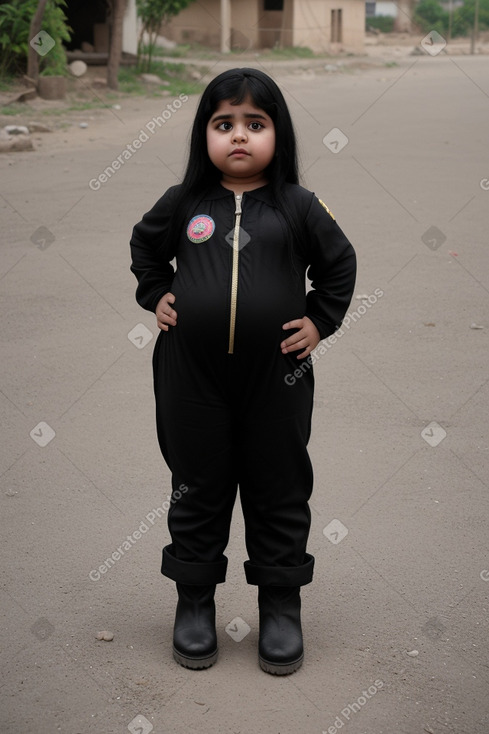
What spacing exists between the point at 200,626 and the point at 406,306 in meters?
3.54

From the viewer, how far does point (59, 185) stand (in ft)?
30.7

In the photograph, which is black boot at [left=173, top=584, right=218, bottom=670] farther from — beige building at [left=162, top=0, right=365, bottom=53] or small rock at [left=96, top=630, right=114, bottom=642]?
beige building at [left=162, top=0, right=365, bottom=53]

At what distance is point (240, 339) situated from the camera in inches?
98.2

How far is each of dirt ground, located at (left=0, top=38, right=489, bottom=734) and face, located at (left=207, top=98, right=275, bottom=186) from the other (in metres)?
1.32

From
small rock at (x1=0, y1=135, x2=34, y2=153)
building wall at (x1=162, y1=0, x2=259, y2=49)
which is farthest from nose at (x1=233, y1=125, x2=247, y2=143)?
building wall at (x1=162, y1=0, x2=259, y2=49)

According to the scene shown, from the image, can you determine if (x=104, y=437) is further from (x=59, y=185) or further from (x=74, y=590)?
(x=59, y=185)

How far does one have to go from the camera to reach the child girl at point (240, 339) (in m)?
2.49

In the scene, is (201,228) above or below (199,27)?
above

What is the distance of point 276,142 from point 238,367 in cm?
58

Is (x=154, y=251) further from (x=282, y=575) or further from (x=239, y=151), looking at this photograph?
(x=282, y=575)

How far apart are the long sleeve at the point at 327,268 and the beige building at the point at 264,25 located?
98.9 feet

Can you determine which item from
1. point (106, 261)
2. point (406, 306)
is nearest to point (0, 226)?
point (106, 261)

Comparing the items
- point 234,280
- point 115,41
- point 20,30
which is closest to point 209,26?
point 115,41

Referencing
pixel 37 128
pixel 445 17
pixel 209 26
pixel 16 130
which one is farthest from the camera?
pixel 445 17
